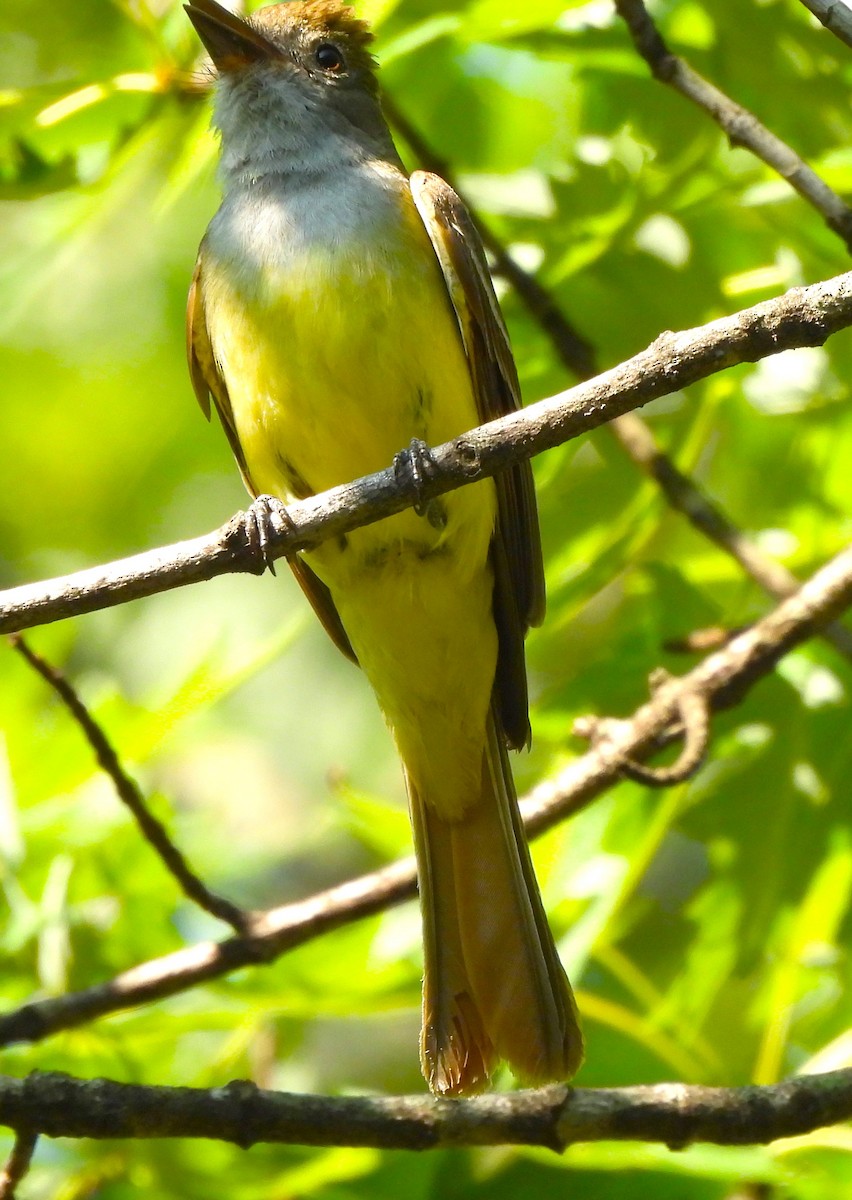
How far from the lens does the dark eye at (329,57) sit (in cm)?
518

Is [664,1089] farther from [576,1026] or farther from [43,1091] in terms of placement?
[43,1091]

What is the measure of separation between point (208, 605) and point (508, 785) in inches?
177

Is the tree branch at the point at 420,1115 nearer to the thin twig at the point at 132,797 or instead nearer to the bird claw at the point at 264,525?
the thin twig at the point at 132,797

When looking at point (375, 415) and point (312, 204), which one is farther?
point (312, 204)

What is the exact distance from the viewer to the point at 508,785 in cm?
450

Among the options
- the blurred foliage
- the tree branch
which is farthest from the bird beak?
the tree branch

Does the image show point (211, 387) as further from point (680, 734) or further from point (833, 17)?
point (833, 17)

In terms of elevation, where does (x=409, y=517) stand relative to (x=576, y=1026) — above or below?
above

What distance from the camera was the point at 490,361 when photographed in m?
4.38

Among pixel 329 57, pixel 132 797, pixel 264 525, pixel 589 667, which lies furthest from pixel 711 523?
pixel 329 57

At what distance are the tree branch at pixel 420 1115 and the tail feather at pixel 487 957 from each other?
40cm

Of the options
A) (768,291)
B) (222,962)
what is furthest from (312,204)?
(222,962)

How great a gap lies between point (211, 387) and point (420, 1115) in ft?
7.83

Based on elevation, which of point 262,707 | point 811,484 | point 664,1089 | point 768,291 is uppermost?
point 262,707
